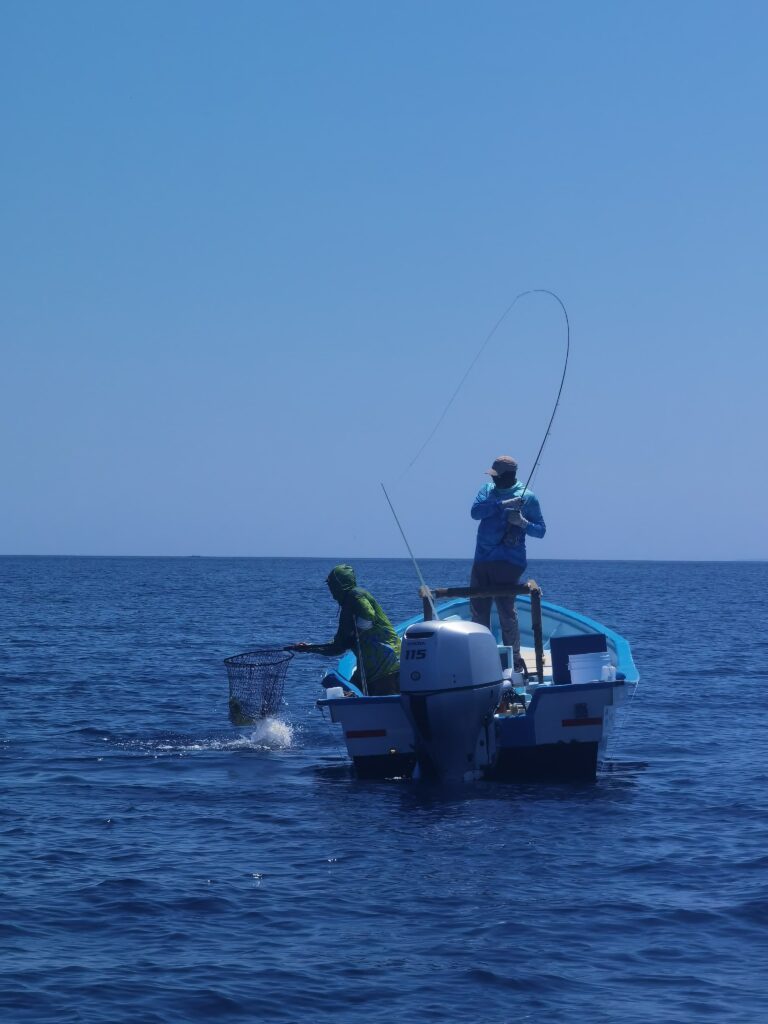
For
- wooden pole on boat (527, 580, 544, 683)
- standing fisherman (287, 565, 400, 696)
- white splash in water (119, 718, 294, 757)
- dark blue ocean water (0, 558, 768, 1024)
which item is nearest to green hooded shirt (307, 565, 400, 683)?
standing fisherman (287, 565, 400, 696)

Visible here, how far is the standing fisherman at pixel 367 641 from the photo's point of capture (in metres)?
14.6

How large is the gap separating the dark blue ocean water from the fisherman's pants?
74.1 inches

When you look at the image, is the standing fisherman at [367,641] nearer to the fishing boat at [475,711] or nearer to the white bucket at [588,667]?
the fishing boat at [475,711]

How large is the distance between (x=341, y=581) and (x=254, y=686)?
8.23 feet

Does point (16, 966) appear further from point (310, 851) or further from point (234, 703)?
point (234, 703)

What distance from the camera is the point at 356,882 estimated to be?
10.1m

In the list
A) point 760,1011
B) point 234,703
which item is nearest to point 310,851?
point 760,1011

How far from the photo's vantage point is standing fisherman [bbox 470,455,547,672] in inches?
586

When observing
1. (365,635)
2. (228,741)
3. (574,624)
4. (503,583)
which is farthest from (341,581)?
(574,624)

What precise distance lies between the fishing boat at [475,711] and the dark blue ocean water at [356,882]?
0.33m

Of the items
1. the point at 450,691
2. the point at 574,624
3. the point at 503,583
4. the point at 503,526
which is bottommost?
the point at 450,691

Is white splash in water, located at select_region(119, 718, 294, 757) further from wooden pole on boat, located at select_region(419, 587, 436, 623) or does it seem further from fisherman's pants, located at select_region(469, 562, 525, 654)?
wooden pole on boat, located at select_region(419, 587, 436, 623)

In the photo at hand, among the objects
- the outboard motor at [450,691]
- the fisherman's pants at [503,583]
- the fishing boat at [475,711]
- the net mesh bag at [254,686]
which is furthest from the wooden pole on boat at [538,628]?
the net mesh bag at [254,686]

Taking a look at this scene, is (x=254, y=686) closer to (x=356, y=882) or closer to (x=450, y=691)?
(x=450, y=691)
